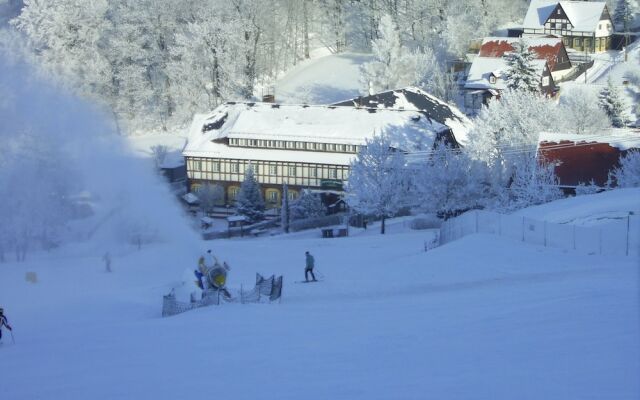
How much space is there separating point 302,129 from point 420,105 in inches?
318

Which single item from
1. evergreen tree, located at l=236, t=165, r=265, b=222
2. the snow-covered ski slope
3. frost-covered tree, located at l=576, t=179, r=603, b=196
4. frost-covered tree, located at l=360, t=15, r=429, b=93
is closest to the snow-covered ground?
frost-covered tree, located at l=360, t=15, r=429, b=93

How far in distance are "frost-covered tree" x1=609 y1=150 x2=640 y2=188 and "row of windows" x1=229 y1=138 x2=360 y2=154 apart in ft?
56.7

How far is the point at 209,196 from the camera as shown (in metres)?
51.8

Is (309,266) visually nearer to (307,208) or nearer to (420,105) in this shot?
(307,208)

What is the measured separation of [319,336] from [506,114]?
31096mm

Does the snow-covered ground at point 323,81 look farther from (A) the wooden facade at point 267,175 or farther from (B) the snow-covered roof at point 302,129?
(A) the wooden facade at point 267,175

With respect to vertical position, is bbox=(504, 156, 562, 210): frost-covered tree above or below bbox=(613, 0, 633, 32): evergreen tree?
below

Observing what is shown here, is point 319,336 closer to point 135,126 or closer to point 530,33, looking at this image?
point 135,126

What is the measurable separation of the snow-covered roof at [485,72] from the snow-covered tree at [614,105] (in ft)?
19.9

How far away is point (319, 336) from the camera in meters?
17.7

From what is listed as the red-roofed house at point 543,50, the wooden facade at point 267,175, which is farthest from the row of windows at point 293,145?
the red-roofed house at point 543,50

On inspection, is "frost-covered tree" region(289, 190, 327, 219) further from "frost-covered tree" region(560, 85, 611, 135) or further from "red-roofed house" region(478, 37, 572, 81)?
"red-roofed house" region(478, 37, 572, 81)

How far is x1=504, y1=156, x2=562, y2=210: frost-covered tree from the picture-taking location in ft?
123

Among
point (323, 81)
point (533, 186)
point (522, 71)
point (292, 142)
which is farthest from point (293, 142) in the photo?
point (323, 81)
